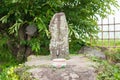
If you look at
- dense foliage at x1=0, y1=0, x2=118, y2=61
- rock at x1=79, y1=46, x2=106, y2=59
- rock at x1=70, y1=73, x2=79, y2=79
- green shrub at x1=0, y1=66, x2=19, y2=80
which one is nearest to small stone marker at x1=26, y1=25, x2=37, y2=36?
dense foliage at x1=0, y1=0, x2=118, y2=61

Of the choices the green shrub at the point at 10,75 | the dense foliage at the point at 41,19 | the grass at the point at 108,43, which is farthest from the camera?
the grass at the point at 108,43

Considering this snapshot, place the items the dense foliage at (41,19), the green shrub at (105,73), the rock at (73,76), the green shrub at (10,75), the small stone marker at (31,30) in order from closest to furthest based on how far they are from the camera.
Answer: the rock at (73,76), the green shrub at (105,73), the green shrub at (10,75), the dense foliage at (41,19), the small stone marker at (31,30)

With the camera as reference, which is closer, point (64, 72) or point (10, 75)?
point (64, 72)

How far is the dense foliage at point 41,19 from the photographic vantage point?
7.64m

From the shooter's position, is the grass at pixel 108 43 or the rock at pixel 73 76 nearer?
the rock at pixel 73 76

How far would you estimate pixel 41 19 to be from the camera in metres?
7.63

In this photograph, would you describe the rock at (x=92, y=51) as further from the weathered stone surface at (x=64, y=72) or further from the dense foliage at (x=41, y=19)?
the weathered stone surface at (x=64, y=72)

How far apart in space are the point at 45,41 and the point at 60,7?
0.94 meters

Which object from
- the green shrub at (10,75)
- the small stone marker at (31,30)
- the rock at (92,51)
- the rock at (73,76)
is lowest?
the rock at (92,51)

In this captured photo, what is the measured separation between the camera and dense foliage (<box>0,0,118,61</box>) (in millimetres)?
7636

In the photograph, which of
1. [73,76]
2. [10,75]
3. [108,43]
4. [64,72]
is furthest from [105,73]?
[108,43]

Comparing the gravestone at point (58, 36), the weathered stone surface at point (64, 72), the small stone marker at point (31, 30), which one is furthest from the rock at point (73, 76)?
the small stone marker at point (31, 30)

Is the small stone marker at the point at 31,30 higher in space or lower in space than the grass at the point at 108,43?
higher

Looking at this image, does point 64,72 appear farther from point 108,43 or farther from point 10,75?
point 108,43
